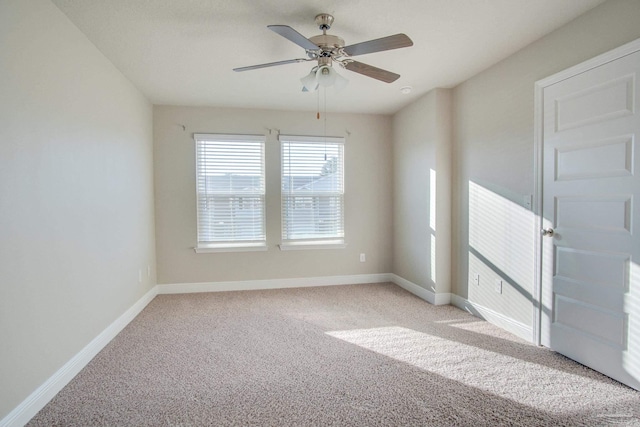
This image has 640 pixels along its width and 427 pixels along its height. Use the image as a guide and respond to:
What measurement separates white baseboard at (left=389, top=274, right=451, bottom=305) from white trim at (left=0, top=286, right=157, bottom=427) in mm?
3292

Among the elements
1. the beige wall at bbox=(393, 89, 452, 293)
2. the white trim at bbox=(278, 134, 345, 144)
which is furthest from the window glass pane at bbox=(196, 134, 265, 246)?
the beige wall at bbox=(393, 89, 452, 293)

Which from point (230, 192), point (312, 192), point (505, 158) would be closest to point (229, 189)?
point (230, 192)

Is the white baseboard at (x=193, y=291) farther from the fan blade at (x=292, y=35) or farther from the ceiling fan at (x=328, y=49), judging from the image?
the fan blade at (x=292, y=35)

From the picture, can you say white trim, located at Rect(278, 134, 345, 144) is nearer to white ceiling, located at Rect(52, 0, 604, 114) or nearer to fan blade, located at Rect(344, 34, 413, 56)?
white ceiling, located at Rect(52, 0, 604, 114)

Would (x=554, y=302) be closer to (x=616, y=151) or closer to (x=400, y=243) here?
(x=616, y=151)

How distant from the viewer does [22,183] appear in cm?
180

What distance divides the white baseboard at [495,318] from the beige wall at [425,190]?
0.74 feet

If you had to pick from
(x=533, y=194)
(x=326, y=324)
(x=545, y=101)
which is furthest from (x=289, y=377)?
(x=545, y=101)

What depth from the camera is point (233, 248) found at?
4.41 m

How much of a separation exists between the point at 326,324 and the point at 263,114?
291 centimetres

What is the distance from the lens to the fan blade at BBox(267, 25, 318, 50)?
1868 millimetres

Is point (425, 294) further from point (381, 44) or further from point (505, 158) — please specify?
point (381, 44)

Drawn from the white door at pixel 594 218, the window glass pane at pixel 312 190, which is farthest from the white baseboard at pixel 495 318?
the window glass pane at pixel 312 190

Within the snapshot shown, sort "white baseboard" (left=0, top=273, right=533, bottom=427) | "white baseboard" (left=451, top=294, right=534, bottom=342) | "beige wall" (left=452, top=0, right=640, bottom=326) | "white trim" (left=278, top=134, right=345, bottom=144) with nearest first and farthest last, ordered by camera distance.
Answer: "white baseboard" (left=0, top=273, right=533, bottom=427) → "beige wall" (left=452, top=0, right=640, bottom=326) → "white baseboard" (left=451, top=294, right=534, bottom=342) → "white trim" (left=278, top=134, right=345, bottom=144)
